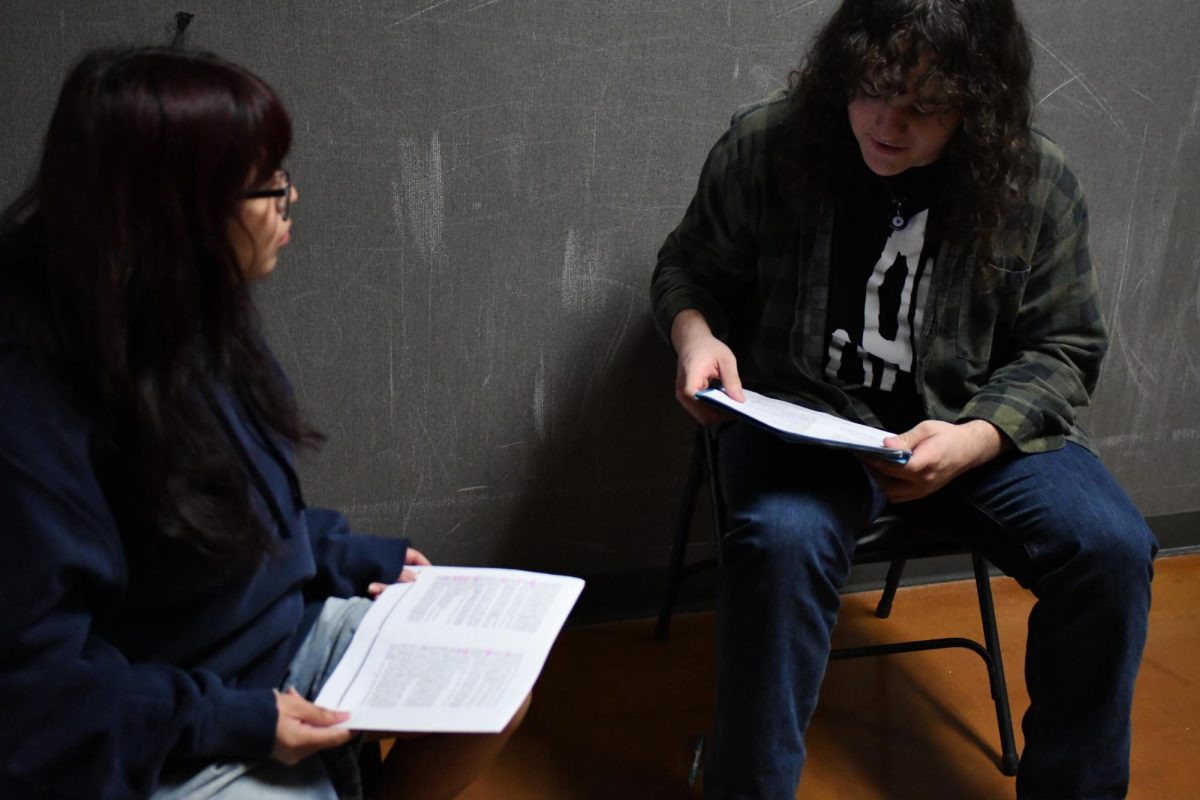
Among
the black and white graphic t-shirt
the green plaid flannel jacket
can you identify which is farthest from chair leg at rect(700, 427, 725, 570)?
the black and white graphic t-shirt

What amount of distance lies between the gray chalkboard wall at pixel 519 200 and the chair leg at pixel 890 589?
44 centimetres

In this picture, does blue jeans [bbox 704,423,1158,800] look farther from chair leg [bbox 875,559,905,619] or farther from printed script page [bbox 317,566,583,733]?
chair leg [bbox 875,559,905,619]

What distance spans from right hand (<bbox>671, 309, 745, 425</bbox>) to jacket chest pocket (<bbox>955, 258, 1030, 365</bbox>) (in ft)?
1.14

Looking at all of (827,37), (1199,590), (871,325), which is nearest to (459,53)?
(827,37)

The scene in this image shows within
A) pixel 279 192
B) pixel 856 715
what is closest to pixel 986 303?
pixel 856 715

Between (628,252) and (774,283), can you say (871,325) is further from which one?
(628,252)

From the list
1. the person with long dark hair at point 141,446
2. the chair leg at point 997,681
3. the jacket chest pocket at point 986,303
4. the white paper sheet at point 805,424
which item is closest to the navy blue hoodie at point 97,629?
the person with long dark hair at point 141,446

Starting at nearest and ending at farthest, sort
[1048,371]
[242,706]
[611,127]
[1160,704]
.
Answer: [242,706]
[1048,371]
[611,127]
[1160,704]

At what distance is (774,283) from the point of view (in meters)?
1.67

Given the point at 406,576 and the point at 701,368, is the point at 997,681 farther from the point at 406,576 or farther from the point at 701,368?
the point at 406,576

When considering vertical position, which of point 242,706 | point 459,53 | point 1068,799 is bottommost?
point 1068,799

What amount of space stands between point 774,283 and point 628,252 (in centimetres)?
30

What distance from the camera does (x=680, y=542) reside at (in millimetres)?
1963

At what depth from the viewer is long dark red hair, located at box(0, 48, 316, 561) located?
3.00 feet
